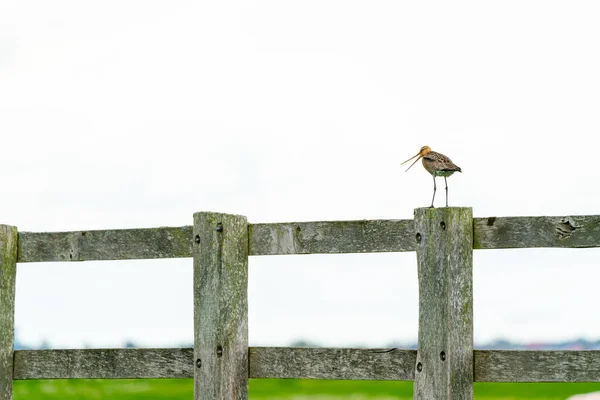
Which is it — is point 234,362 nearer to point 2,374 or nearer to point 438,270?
point 438,270

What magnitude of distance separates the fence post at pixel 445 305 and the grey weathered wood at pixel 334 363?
0.46ft

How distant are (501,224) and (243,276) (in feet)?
6.10

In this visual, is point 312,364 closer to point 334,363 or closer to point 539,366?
point 334,363

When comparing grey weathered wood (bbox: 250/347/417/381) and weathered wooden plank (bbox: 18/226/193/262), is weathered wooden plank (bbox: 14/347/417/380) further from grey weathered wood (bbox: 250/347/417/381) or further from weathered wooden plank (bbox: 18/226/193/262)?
weathered wooden plank (bbox: 18/226/193/262)

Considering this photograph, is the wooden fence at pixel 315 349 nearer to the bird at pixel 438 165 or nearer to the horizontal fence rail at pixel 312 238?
the horizontal fence rail at pixel 312 238

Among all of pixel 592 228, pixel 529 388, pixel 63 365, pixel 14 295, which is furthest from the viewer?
pixel 529 388

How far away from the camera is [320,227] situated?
6078 millimetres

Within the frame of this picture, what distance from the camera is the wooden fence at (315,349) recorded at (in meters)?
5.68

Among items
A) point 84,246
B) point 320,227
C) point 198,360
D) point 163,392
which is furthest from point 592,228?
point 163,392

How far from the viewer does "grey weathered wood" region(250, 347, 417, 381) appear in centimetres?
587

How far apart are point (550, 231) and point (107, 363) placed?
11.1 feet

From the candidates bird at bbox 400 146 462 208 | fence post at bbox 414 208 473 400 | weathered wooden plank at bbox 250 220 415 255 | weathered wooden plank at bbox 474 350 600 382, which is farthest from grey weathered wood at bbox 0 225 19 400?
weathered wooden plank at bbox 474 350 600 382

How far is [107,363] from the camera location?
21.5 feet

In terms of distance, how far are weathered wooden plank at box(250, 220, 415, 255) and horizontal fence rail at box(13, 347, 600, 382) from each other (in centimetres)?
69
